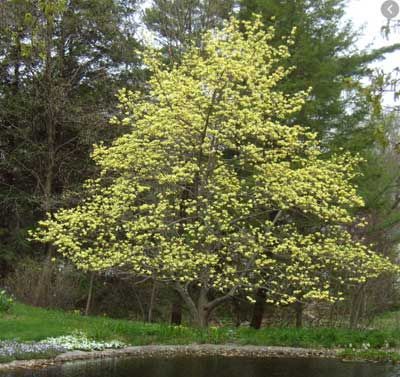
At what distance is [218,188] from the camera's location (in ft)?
35.1

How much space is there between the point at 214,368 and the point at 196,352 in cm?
115

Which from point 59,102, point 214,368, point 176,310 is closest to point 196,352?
point 214,368

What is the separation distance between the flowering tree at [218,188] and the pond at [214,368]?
4.88 ft

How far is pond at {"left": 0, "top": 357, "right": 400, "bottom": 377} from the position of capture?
795 cm

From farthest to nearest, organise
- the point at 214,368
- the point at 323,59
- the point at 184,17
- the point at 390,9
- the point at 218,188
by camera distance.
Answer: the point at 184,17 → the point at 323,59 → the point at 218,188 → the point at 214,368 → the point at 390,9

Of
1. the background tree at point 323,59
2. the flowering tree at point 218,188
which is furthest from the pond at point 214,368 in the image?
the background tree at point 323,59

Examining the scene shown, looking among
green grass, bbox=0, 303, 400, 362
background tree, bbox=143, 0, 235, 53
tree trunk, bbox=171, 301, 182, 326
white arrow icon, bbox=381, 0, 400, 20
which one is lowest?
green grass, bbox=0, 303, 400, 362

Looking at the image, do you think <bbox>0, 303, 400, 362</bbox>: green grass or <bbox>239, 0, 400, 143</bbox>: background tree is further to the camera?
<bbox>239, 0, 400, 143</bbox>: background tree

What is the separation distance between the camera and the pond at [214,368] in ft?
26.1

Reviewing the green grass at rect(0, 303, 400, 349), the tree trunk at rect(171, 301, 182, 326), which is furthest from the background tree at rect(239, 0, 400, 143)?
the tree trunk at rect(171, 301, 182, 326)

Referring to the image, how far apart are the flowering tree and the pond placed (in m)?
1.49

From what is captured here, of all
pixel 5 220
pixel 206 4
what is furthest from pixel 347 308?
pixel 5 220

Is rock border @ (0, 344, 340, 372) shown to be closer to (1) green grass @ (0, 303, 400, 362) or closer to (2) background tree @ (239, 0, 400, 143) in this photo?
(1) green grass @ (0, 303, 400, 362)

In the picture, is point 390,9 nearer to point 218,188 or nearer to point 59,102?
point 218,188
